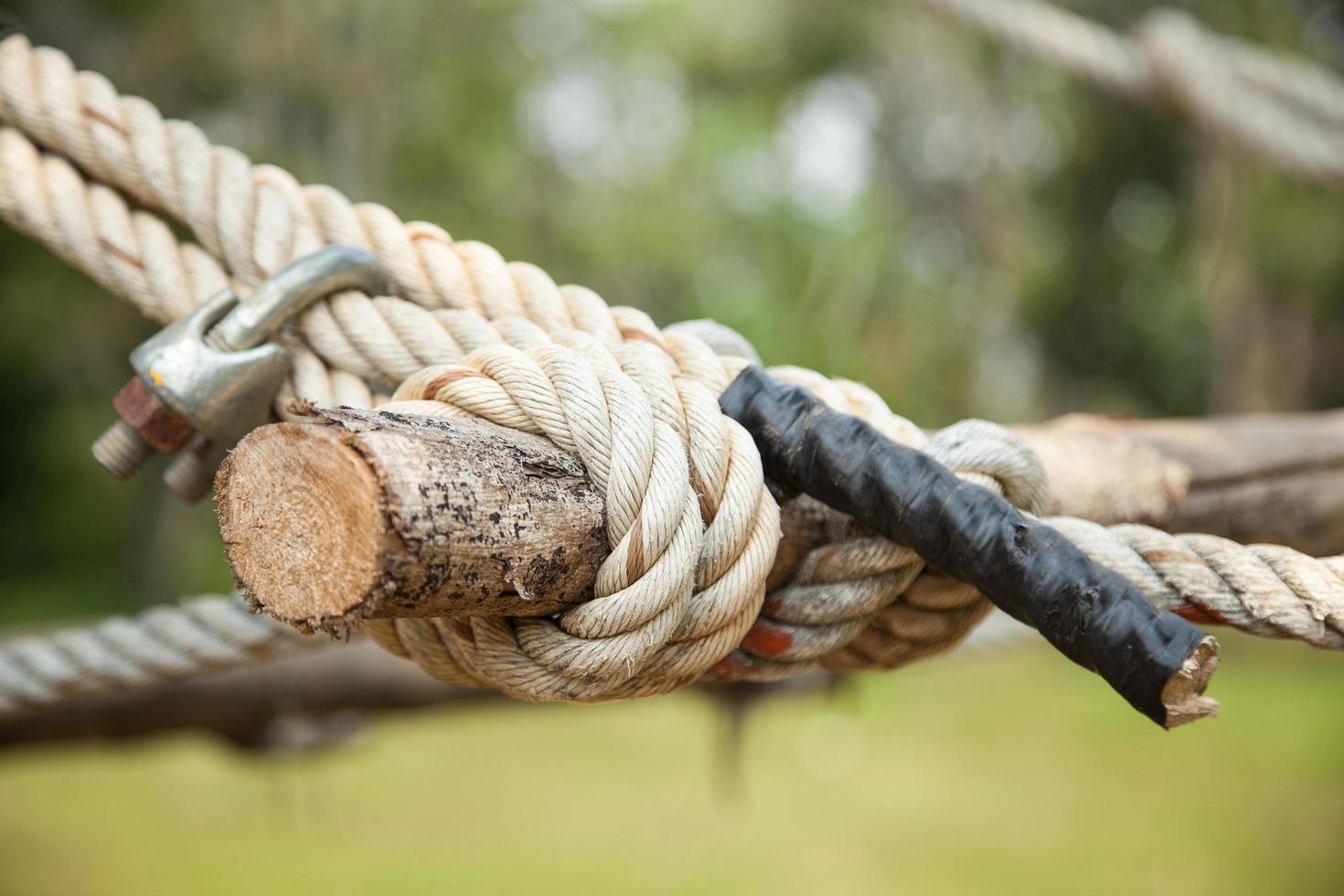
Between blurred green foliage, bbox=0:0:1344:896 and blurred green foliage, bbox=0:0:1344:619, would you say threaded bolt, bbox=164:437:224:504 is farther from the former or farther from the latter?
blurred green foliage, bbox=0:0:1344:619

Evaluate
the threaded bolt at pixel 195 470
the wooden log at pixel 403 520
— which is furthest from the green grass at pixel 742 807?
the wooden log at pixel 403 520

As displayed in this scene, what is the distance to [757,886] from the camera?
11.1 ft

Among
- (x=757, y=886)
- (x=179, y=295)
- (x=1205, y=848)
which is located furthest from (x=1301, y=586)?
(x=1205, y=848)

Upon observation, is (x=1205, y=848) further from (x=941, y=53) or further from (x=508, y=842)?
(x=941, y=53)

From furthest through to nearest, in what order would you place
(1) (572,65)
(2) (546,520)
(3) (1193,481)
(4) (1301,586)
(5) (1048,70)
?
(1) (572,65) < (5) (1048,70) < (3) (1193,481) < (4) (1301,586) < (2) (546,520)

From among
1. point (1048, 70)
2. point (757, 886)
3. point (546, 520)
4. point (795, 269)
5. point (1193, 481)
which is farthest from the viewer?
point (795, 269)

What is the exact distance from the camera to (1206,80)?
2209 mm

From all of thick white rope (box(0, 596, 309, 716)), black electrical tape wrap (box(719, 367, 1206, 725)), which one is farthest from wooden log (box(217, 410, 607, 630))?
thick white rope (box(0, 596, 309, 716))

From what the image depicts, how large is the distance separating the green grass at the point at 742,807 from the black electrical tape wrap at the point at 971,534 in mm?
2411

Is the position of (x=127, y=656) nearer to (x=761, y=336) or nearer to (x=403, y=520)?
(x=403, y=520)

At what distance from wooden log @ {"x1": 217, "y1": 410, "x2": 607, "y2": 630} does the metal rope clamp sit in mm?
206

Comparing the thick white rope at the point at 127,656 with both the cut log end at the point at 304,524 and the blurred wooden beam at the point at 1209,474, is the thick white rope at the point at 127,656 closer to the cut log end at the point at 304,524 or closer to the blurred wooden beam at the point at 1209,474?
the cut log end at the point at 304,524

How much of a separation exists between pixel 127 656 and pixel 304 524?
70 cm

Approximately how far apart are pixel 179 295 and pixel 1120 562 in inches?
24.3
